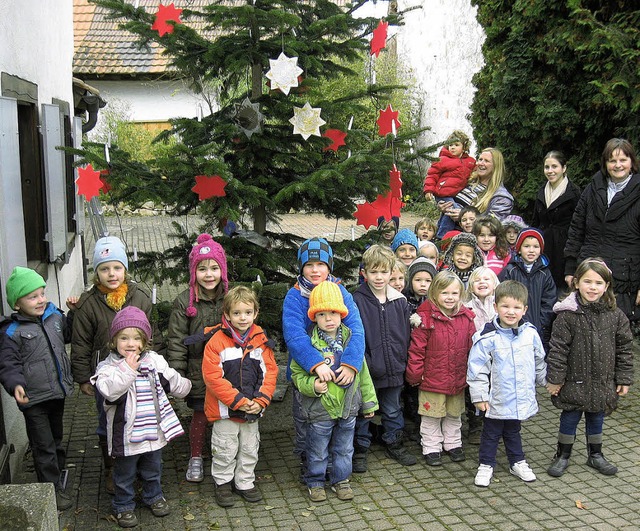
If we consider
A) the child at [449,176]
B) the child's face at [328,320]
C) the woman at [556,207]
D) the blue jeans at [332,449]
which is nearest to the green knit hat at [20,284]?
the child's face at [328,320]

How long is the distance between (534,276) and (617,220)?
113 cm

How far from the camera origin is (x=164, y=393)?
4457 millimetres

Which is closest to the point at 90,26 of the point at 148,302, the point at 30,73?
the point at 30,73

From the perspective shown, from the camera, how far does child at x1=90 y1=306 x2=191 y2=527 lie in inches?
169

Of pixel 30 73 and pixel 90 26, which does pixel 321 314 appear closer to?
pixel 30 73

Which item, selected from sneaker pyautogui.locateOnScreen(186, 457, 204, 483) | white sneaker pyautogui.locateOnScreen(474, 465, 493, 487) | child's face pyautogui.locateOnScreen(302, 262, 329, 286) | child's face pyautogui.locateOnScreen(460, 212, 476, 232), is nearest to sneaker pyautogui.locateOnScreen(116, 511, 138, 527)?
sneaker pyautogui.locateOnScreen(186, 457, 204, 483)

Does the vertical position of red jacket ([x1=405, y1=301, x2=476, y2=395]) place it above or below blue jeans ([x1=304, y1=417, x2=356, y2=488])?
above

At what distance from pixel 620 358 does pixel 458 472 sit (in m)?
1.39

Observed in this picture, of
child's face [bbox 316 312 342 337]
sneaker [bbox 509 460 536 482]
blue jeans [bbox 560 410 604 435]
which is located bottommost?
sneaker [bbox 509 460 536 482]

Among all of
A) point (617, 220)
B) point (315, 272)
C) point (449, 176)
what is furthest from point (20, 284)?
point (617, 220)

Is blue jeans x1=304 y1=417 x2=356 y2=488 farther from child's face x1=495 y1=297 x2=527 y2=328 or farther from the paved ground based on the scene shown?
child's face x1=495 y1=297 x2=527 y2=328

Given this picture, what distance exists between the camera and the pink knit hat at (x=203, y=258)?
4848mm

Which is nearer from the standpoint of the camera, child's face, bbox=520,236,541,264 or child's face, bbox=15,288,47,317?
child's face, bbox=15,288,47,317

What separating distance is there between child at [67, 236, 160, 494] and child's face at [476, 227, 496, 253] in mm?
2958
